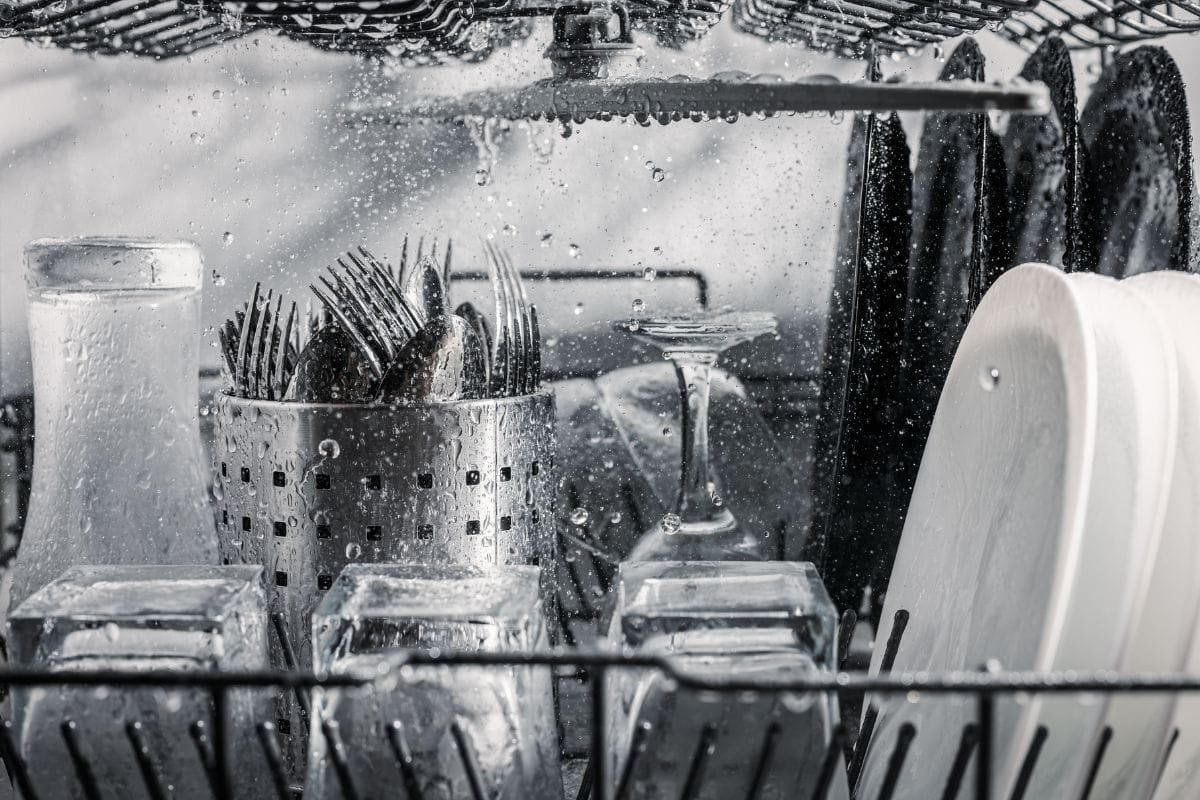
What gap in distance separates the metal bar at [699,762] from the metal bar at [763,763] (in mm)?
16

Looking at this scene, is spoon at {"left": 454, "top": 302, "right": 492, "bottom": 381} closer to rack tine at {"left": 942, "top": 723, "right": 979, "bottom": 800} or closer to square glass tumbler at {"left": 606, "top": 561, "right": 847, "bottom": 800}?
square glass tumbler at {"left": 606, "top": 561, "right": 847, "bottom": 800}

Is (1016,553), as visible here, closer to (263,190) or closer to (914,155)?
(914,155)

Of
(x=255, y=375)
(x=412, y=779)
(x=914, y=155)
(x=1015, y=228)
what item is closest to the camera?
(x=412, y=779)

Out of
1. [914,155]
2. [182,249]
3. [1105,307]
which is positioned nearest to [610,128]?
[914,155]

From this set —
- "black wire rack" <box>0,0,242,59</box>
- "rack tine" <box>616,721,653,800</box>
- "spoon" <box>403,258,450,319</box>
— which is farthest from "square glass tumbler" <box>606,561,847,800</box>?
"black wire rack" <box>0,0,242,59</box>

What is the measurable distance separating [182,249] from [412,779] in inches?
12.1

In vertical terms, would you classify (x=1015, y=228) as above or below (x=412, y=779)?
above

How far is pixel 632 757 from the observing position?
38cm

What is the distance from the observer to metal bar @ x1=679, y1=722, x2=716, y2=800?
364 millimetres

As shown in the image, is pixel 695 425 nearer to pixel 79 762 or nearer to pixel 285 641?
pixel 285 641

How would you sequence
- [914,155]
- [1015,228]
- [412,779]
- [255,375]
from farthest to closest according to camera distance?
[914,155]
[1015,228]
[255,375]
[412,779]

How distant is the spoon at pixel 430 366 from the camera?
20.4 inches

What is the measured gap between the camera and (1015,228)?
66 cm

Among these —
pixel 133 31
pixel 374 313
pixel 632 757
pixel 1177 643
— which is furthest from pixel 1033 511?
pixel 133 31
